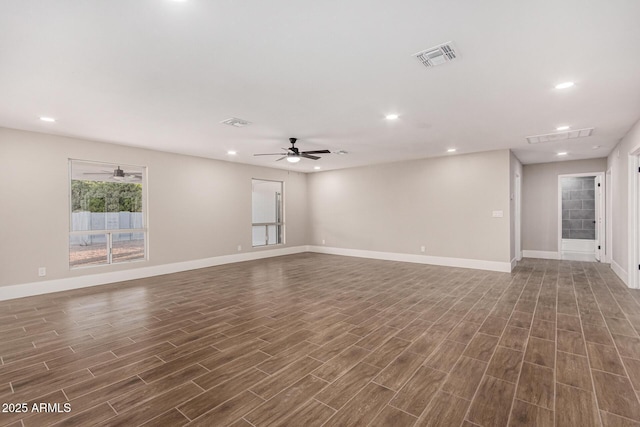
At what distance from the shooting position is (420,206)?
24.9 feet

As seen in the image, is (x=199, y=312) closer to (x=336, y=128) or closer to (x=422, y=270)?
(x=336, y=128)

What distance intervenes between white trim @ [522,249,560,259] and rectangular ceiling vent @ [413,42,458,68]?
7686 mm

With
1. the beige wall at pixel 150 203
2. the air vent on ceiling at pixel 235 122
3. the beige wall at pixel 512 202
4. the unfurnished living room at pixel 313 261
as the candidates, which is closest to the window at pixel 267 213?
the beige wall at pixel 150 203

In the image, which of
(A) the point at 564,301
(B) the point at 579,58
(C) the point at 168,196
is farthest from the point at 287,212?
(B) the point at 579,58

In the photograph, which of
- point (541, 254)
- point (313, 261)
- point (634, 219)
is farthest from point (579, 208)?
point (313, 261)

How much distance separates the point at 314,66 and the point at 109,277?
5.53 m

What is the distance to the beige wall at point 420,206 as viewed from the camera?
6531 millimetres

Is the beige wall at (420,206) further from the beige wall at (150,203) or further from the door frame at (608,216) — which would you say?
the door frame at (608,216)

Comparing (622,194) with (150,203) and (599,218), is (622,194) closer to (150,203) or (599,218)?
(599,218)

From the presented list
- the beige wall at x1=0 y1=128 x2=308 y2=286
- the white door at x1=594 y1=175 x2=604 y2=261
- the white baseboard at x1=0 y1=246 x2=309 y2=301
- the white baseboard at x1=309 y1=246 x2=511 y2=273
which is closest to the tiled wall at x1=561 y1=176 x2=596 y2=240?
the white door at x1=594 y1=175 x2=604 y2=261

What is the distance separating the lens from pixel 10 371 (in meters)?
2.46

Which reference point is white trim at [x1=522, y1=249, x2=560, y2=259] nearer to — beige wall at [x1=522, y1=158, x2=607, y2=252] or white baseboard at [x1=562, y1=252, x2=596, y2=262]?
beige wall at [x1=522, y1=158, x2=607, y2=252]

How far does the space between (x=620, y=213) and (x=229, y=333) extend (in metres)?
7.21

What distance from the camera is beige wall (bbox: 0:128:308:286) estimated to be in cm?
471
